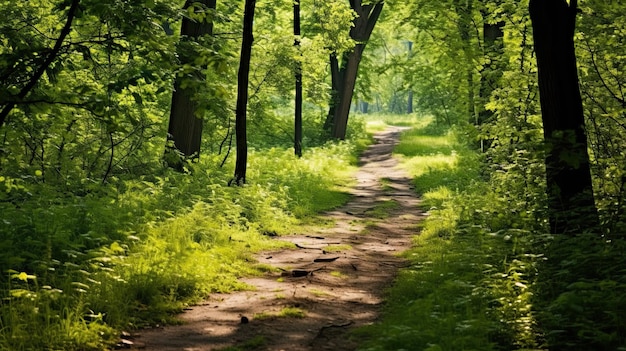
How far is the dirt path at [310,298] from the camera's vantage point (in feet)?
19.3

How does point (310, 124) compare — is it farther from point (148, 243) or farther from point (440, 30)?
point (148, 243)

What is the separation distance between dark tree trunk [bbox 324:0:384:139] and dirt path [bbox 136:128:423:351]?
57.9 ft

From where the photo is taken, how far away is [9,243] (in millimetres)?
6551

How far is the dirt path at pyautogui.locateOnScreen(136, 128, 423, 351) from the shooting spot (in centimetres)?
589

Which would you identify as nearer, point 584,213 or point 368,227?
point 584,213

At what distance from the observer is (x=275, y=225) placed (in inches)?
477

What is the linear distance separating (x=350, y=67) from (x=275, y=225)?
782 inches

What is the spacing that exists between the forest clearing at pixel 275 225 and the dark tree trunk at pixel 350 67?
1431 cm

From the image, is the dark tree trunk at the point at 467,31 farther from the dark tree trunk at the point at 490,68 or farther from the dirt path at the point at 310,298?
the dirt path at the point at 310,298

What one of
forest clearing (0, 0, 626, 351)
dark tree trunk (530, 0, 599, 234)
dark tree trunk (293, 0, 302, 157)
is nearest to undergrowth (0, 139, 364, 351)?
forest clearing (0, 0, 626, 351)

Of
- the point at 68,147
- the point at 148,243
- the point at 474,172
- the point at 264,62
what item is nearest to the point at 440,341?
the point at 148,243

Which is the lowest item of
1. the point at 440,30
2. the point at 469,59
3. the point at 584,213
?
the point at 584,213

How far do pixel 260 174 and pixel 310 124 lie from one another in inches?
728

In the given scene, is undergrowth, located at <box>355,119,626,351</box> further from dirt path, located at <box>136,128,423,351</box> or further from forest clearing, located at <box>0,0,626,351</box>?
dirt path, located at <box>136,128,423,351</box>
